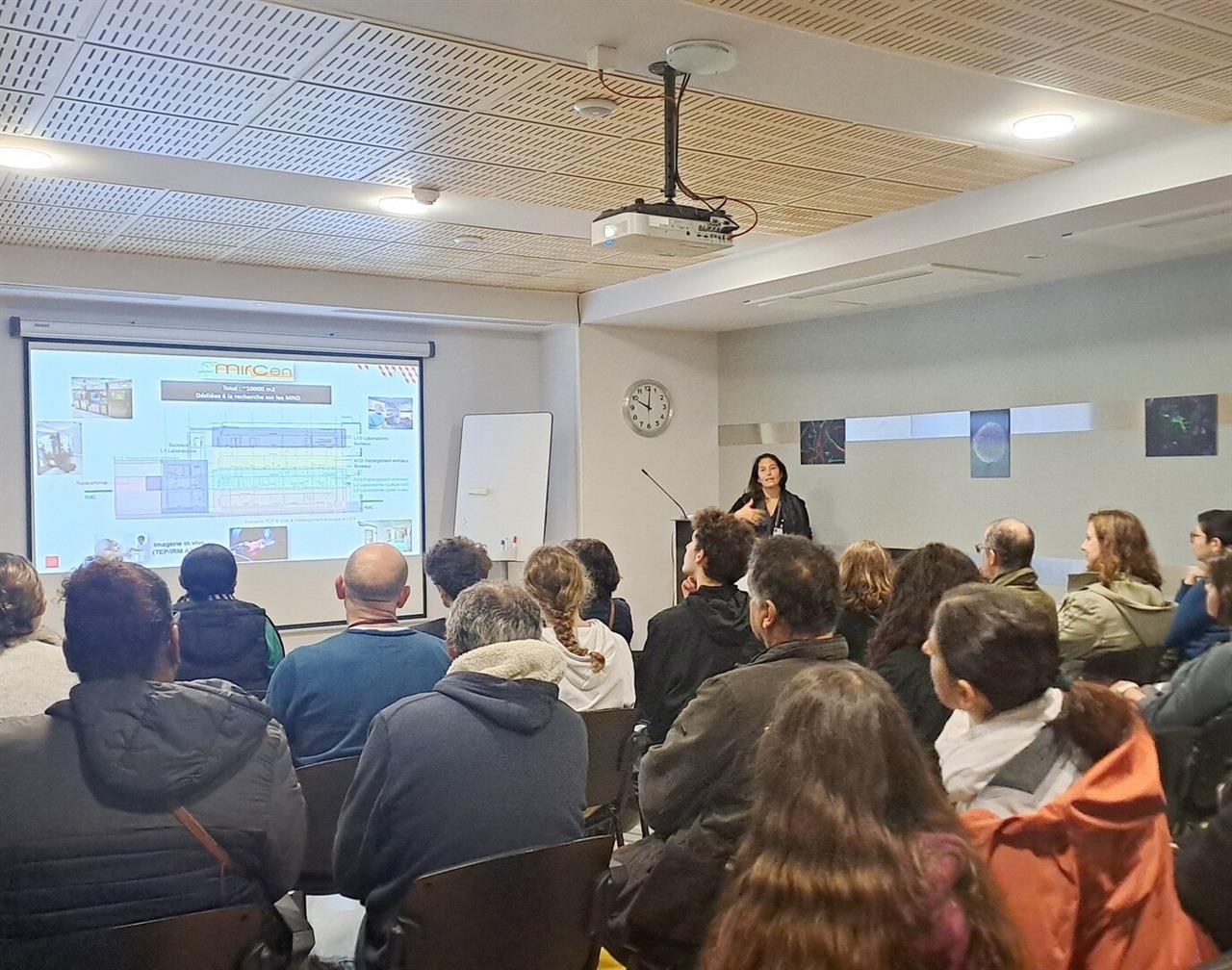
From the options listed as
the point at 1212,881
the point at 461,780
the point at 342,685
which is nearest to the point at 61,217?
the point at 342,685

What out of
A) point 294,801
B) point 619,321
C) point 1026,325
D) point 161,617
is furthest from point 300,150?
point 1026,325

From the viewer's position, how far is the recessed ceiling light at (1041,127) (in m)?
3.56

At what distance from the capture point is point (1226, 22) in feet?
9.07

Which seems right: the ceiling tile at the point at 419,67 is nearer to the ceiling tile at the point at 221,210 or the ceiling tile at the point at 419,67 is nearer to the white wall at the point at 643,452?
the ceiling tile at the point at 221,210

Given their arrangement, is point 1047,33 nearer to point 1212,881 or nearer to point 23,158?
point 1212,881

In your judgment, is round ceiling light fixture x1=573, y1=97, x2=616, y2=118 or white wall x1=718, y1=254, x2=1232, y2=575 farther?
white wall x1=718, y1=254, x2=1232, y2=575

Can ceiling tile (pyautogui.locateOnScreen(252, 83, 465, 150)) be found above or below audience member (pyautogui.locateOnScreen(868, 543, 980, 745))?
above

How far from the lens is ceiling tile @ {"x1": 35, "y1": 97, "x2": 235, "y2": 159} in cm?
343

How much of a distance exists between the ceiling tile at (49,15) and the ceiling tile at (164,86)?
0.12 metres

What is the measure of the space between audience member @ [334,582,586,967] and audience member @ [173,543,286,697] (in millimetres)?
1689

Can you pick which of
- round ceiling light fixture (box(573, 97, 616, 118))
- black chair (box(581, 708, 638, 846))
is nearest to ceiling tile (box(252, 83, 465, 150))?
round ceiling light fixture (box(573, 97, 616, 118))

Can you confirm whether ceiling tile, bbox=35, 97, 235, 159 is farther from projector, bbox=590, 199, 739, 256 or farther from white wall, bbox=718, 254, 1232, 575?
white wall, bbox=718, 254, 1232, 575

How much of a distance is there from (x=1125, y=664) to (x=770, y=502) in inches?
131

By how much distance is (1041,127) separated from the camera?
12.0 feet
